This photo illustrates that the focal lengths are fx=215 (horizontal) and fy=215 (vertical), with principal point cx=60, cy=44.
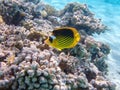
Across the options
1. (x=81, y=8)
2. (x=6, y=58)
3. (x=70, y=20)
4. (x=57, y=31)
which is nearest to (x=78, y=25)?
(x=70, y=20)

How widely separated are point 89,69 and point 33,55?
1.60 meters

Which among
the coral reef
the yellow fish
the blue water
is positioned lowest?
the blue water

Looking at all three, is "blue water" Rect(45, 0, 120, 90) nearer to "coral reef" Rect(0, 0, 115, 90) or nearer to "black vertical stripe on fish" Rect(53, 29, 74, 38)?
"coral reef" Rect(0, 0, 115, 90)

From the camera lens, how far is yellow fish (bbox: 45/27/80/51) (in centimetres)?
258

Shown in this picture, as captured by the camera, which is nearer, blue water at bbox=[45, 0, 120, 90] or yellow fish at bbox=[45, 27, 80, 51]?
yellow fish at bbox=[45, 27, 80, 51]

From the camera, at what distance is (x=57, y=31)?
2.63m

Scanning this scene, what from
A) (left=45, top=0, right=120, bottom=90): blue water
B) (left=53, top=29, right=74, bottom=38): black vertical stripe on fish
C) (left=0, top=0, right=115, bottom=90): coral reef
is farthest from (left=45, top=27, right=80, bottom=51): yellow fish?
(left=45, top=0, right=120, bottom=90): blue water

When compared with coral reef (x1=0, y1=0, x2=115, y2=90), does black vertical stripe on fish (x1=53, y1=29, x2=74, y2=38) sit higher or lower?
higher

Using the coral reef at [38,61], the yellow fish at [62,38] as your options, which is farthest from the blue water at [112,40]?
the yellow fish at [62,38]

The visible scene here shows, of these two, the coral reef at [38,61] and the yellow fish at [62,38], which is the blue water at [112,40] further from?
the yellow fish at [62,38]

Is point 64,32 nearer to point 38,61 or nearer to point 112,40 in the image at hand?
point 38,61

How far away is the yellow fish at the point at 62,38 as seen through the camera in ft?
8.48

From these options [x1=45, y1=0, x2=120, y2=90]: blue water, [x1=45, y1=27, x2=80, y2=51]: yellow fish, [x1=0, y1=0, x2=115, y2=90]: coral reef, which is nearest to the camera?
[x1=45, y1=27, x2=80, y2=51]: yellow fish

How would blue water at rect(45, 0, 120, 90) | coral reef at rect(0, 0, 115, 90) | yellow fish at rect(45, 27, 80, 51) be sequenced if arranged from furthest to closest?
blue water at rect(45, 0, 120, 90) < coral reef at rect(0, 0, 115, 90) < yellow fish at rect(45, 27, 80, 51)
